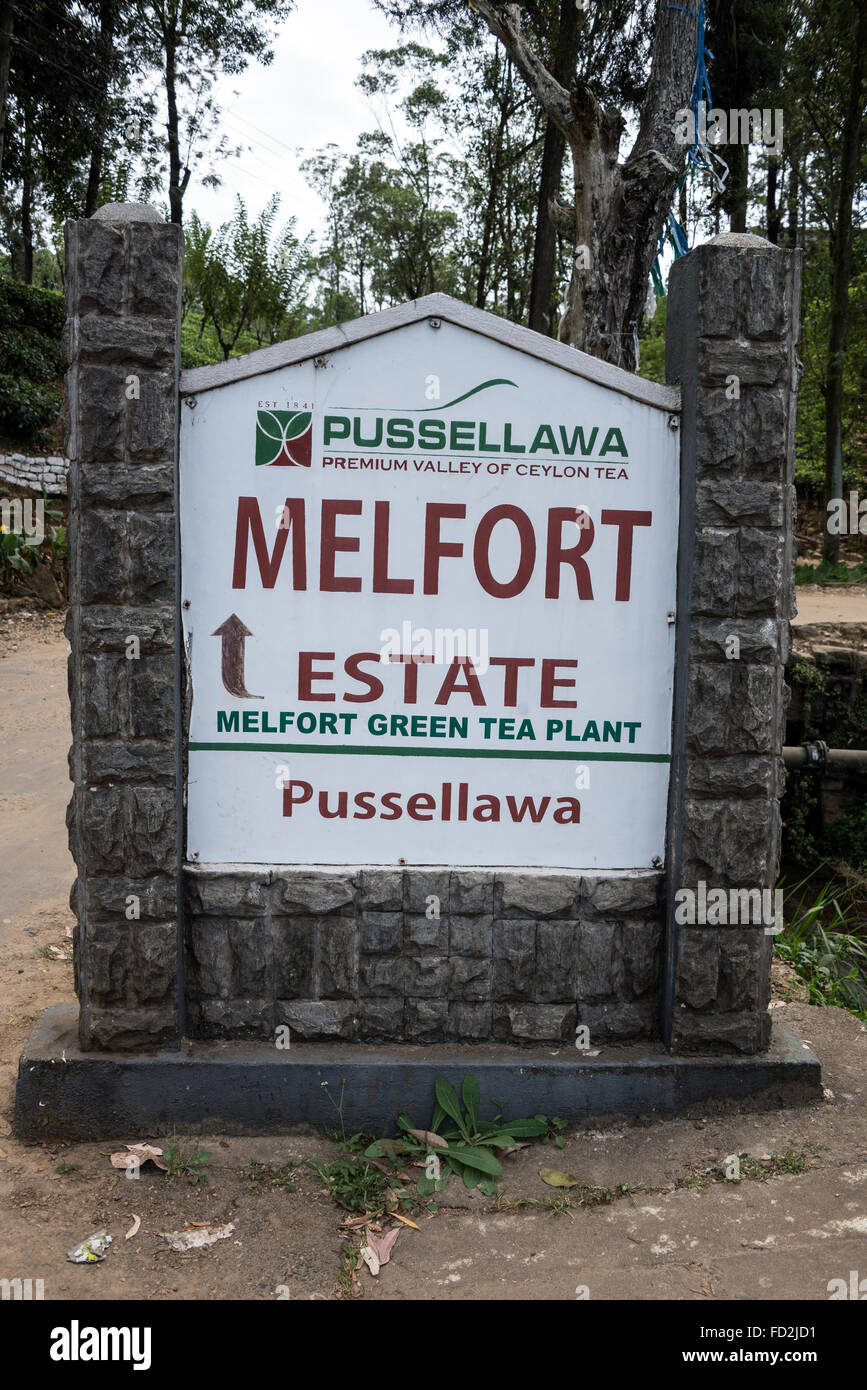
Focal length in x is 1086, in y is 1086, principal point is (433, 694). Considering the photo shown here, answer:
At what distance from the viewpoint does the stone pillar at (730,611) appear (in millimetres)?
3293

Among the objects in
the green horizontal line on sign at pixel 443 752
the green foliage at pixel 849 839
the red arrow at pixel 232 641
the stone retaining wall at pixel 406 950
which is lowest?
the green foliage at pixel 849 839

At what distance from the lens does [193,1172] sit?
10.6 feet

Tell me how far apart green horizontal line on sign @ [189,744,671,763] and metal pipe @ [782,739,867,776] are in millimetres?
4378

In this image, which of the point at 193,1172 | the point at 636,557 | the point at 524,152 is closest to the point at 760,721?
the point at 636,557

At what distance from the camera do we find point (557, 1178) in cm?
321

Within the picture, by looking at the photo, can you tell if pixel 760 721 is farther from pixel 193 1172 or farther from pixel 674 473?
pixel 193 1172

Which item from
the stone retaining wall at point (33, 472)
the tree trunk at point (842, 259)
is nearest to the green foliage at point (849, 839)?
the tree trunk at point (842, 259)

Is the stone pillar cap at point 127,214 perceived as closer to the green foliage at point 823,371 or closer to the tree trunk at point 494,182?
the green foliage at point 823,371

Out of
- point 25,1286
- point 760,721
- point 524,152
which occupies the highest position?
point 524,152

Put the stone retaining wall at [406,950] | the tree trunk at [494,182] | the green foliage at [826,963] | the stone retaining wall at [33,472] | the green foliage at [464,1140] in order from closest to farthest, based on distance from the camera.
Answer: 1. the green foliage at [464,1140]
2. the stone retaining wall at [406,950]
3. the green foliage at [826,963]
4. the stone retaining wall at [33,472]
5. the tree trunk at [494,182]

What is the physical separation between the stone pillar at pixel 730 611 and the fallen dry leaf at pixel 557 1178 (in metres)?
→ 0.54

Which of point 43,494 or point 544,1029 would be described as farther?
point 43,494

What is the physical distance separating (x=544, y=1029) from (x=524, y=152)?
24019 millimetres

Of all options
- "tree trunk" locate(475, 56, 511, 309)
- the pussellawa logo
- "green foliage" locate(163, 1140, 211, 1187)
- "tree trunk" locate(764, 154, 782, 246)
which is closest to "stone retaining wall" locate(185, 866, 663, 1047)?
"green foliage" locate(163, 1140, 211, 1187)
